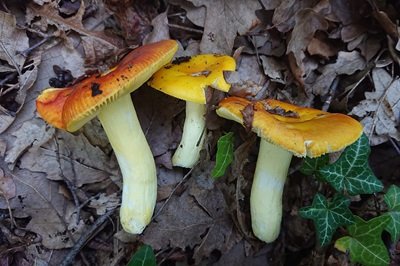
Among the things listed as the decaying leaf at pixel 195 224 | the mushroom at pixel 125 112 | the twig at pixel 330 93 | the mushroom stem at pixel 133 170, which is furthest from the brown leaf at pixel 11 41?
the twig at pixel 330 93

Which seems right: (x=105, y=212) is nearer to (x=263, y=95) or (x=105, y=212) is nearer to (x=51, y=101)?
(x=51, y=101)

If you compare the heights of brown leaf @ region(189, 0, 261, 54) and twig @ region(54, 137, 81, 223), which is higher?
brown leaf @ region(189, 0, 261, 54)

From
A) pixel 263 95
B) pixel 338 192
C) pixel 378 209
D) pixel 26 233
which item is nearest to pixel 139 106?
pixel 263 95

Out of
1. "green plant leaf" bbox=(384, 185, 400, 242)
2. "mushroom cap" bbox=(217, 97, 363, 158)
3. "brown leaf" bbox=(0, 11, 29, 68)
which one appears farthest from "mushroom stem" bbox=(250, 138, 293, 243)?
"brown leaf" bbox=(0, 11, 29, 68)

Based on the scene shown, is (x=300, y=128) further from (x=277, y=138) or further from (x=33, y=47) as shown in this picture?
(x=33, y=47)

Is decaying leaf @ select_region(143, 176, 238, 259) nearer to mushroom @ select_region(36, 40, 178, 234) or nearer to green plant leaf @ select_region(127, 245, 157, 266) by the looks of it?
mushroom @ select_region(36, 40, 178, 234)
